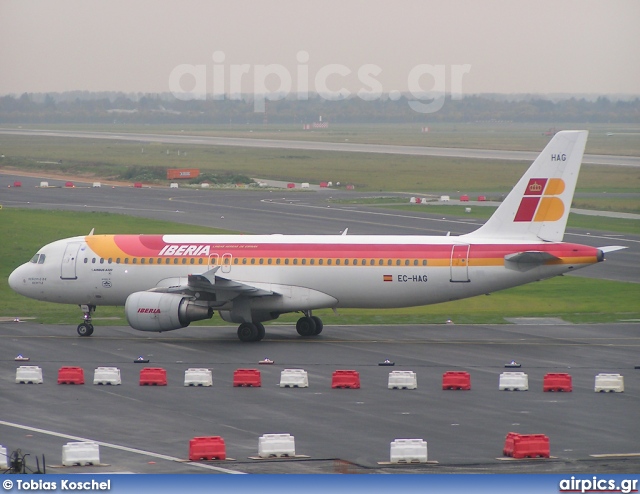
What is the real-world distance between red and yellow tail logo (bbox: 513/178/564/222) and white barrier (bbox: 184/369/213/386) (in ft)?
49.0

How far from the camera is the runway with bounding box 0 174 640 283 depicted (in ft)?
249

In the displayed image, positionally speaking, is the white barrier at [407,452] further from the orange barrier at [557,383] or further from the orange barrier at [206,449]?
the orange barrier at [557,383]

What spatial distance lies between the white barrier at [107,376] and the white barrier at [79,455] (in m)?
10.2

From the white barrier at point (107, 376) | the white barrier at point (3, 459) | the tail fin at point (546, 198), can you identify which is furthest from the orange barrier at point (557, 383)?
the white barrier at point (3, 459)

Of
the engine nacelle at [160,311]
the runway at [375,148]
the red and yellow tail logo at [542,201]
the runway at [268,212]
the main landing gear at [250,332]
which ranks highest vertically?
the runway at [375,148]

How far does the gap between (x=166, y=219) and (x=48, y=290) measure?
40240 mm

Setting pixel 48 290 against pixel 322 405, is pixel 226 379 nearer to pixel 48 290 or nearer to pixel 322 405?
pixel 322 405

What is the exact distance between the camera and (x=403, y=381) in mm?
34094

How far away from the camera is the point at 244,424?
29.0m

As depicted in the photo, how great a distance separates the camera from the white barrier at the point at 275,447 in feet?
82.7

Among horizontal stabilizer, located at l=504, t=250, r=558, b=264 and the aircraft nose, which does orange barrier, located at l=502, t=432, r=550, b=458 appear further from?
the aircraft nose

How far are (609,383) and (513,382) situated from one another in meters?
2.90

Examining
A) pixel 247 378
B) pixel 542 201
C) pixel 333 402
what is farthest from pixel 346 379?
pixel 542 201

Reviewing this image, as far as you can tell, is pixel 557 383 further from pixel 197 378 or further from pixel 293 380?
pixel 197 378
